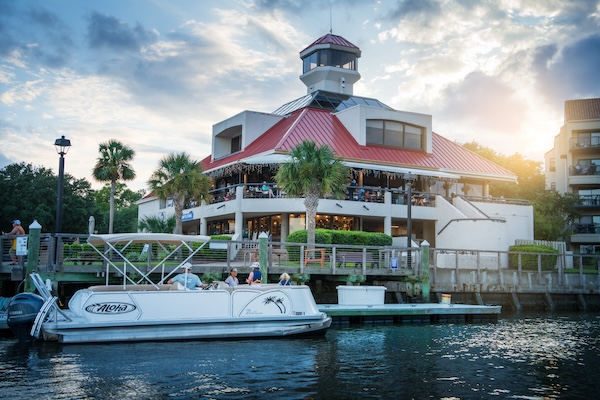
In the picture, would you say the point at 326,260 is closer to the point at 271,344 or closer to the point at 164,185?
the point at 271,344

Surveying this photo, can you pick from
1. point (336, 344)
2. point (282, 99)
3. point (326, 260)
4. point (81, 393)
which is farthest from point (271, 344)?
point (282, 99)

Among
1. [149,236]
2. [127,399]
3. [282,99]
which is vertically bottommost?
[127,399]

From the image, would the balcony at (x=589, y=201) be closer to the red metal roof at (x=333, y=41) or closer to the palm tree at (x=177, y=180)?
the red metal roof at (x=333, y=41)

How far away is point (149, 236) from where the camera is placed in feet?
69.4

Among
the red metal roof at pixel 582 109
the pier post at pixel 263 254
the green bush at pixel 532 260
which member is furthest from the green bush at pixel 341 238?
the red metal roof at pixel 582 109

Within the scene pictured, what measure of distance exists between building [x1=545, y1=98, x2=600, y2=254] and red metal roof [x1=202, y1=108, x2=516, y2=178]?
14.8m

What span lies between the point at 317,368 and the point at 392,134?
109ft

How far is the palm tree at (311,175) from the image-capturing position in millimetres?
33594

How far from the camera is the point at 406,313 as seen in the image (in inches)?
1057

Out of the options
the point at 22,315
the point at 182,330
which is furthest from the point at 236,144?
the point at 22,315

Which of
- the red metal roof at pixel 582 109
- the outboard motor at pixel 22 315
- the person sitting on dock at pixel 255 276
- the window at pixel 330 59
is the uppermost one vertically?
the window at pixel 330 59

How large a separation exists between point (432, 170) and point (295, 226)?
10.9 m

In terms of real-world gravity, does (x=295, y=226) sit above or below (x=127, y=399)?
above

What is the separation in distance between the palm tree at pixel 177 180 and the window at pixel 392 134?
13654mm
